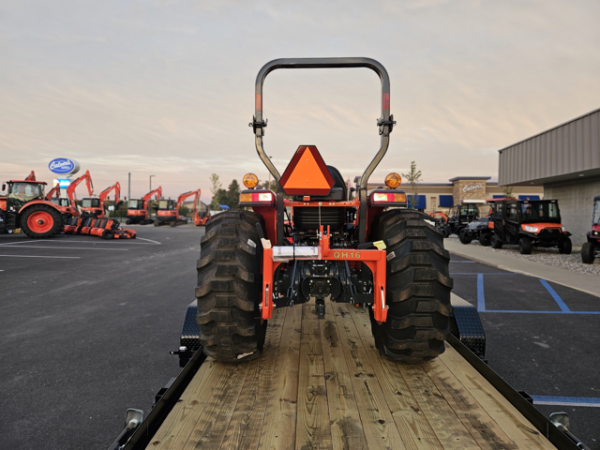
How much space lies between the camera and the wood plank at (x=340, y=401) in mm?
1918

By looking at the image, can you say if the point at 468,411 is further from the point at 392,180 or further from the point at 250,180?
the point at 250,180

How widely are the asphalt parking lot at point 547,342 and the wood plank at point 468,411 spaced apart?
123 centimetres

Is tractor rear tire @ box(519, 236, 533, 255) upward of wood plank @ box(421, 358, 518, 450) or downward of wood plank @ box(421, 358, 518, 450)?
upward

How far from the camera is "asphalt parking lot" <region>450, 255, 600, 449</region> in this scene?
3.30 meters

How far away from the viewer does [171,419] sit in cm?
205

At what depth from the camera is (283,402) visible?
2.28 metres

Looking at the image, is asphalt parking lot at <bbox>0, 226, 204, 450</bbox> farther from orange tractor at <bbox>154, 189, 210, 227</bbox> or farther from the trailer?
orange tractor at <bbox>154, 189, 210, 227</bbox>

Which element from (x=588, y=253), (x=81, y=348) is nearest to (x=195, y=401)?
(x=81, y=348)

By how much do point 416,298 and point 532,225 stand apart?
552 inches

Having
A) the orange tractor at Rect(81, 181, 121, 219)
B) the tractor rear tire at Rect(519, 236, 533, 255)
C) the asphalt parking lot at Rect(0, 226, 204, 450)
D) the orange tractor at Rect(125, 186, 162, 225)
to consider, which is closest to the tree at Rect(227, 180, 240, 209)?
the orange tractor at Rect(125, 186, 162, 225)

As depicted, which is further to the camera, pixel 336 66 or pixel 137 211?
pixel 137 211

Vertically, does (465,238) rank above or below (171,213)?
below

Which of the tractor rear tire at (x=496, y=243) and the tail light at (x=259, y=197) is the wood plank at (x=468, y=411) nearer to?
the tail light at (x=259, y=197)

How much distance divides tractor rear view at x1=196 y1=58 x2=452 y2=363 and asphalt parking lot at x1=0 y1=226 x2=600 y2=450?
1.39 meters
